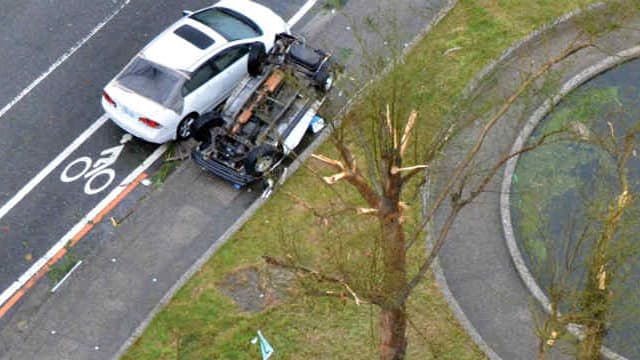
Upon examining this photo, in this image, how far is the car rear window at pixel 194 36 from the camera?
58.6ft

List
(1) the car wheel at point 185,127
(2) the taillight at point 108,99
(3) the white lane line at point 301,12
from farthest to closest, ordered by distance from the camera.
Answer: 1. (3) the white lane line at point 301,12
2. (1) the car wheel at point 185,127
3. (2) the taillight at point 108,99

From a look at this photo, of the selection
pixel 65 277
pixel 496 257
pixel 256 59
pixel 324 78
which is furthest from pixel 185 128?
pixel 496 257

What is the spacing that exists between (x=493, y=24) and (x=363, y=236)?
6.90 meters

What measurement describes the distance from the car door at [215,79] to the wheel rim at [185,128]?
0.23 m

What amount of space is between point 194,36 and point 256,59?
4.30 ft

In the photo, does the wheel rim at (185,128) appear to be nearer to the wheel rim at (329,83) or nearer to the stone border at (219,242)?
the stone border at (219,242)

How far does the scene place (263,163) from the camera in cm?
1712

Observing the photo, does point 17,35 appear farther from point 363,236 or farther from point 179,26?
point 363,236

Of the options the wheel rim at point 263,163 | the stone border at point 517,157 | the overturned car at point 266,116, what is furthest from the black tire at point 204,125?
the stone border at point 517,157

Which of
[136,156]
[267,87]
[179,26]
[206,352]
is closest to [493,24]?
[267,87]

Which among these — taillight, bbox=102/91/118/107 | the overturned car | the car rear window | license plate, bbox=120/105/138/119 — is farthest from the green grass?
taillight, bbox=102/91/118/107

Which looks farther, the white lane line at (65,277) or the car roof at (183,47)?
the car roof at (183,47)

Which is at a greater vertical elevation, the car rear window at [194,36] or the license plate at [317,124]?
the car rear window at [194,36]

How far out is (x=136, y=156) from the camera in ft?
59.3
